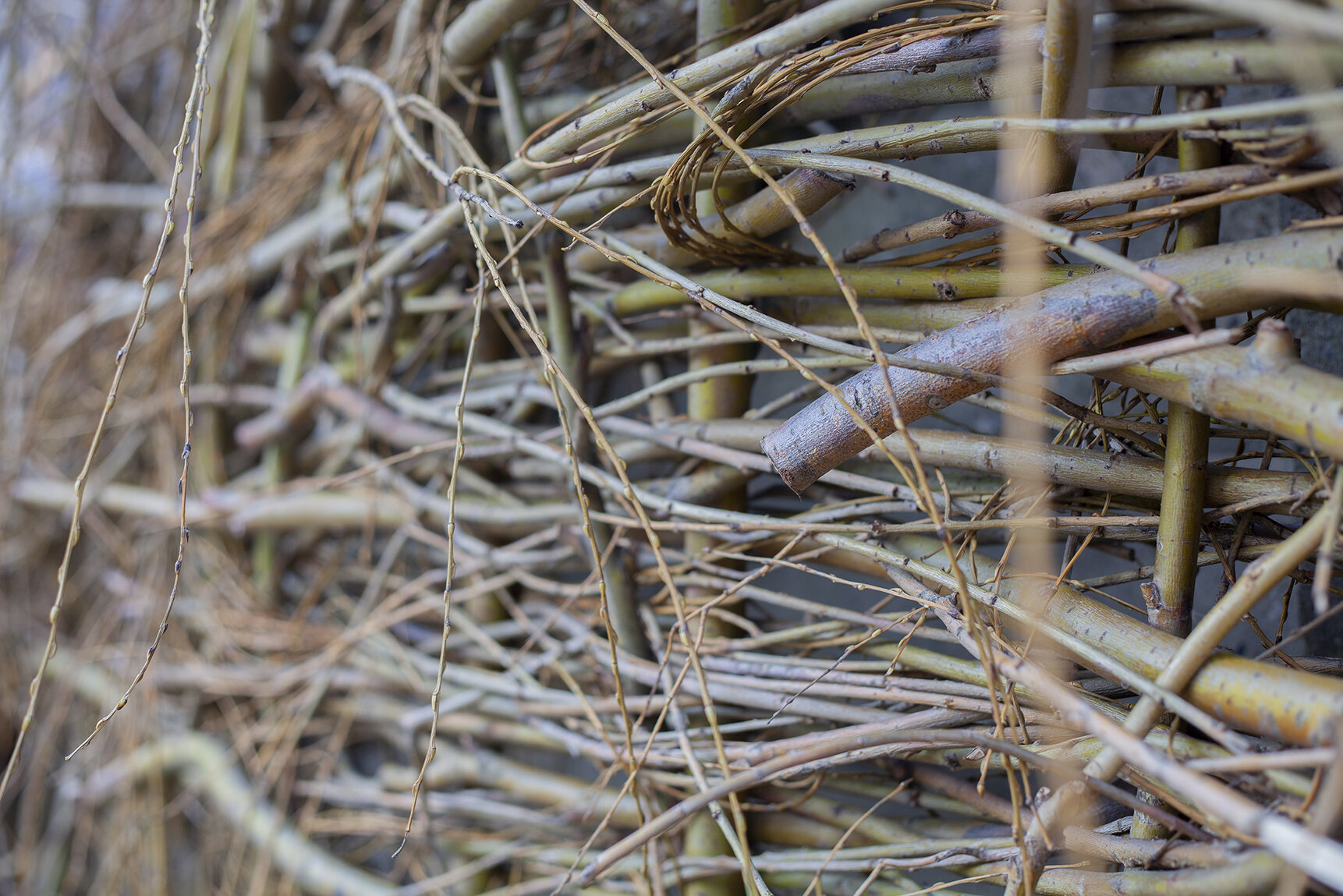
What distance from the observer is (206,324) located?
3.02 ft

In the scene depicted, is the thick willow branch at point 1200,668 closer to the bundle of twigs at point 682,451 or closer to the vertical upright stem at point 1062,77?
the bundle of twigs at point 682,451

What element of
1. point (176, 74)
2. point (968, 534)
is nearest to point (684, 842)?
point (968, 534)

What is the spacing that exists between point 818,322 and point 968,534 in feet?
0.55

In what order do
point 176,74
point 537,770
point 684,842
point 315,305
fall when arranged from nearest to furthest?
1. point 684,842
2. point 537,770
3. point 315,305
4. point 176,74

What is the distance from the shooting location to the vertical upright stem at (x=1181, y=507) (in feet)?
1.22

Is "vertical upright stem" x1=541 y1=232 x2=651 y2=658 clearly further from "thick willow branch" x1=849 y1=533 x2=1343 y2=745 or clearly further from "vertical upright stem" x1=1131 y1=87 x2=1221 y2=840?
"vertical upright stem" x1=1131 y1=87 x2=1221 y2=840

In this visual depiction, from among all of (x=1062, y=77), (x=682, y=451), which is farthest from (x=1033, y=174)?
(x=682, y=451)

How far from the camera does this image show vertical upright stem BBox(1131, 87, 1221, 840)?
371 mm

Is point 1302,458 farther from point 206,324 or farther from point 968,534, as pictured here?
point 206,324

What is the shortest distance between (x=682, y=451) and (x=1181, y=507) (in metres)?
0.31

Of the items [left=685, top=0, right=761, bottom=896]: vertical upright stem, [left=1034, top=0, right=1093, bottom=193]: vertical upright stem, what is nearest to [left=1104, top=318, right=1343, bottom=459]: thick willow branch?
[left=1034, top=0, right=1093, bottom=193]: vertical upright stem

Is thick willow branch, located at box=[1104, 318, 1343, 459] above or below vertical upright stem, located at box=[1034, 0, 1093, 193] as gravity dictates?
below

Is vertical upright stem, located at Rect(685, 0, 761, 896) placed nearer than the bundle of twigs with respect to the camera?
No

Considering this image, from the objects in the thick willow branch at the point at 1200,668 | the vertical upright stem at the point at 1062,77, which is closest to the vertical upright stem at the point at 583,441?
the thick willow branch at the point at 1200,668
